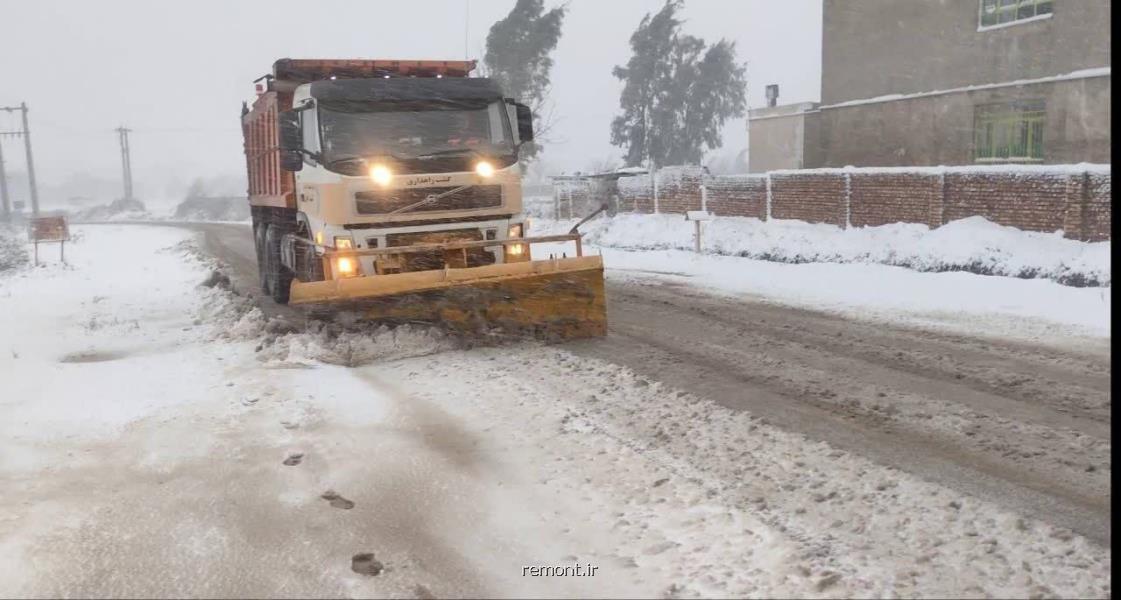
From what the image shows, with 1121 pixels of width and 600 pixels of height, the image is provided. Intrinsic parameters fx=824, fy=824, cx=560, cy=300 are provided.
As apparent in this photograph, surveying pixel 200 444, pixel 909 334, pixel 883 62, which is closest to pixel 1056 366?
pixel 909 334

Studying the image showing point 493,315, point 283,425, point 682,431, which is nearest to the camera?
point 682,431

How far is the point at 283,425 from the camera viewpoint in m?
5.75

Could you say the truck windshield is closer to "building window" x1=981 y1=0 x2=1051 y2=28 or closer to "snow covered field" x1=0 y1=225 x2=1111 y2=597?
"snow covered field" x1=0 y1=225 x2=1111 y2=597

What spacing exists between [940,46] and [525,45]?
858 inches

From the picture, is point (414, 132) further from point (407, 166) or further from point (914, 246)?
point (914, 246)

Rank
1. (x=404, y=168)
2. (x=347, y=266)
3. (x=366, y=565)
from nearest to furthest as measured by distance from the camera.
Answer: (x=366, y=565), (x=347, y=266), (x=404, y=168)

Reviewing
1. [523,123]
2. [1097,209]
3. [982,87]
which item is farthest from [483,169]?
[982,87]

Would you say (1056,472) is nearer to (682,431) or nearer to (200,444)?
(682,431)

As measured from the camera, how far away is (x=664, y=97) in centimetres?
4534

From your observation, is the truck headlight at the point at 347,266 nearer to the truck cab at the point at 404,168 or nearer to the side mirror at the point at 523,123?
the truck cab at the point at 404,168

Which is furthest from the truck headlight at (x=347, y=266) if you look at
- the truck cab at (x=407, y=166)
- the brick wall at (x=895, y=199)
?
the brick wall at (x=895, y=199)

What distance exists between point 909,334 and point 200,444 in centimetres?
674

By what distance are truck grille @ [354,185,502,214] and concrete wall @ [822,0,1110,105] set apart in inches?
596

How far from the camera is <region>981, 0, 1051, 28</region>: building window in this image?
18094 millimetres
